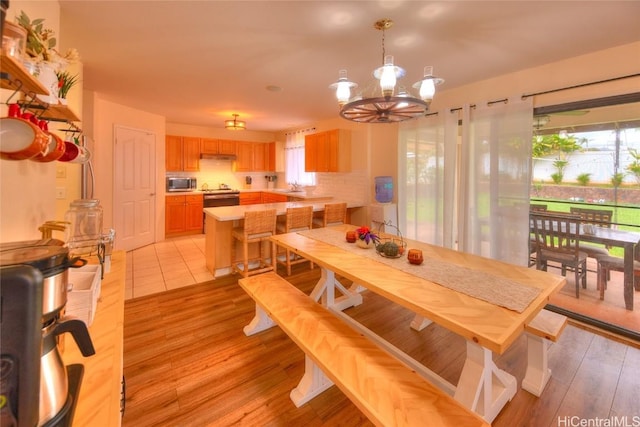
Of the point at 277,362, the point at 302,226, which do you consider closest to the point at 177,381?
the point at 277,362

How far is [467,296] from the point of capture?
1.46m

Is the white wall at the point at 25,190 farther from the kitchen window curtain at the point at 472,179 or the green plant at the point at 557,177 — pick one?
the green plant at the point at 557,177

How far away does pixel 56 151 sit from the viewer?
1.20m

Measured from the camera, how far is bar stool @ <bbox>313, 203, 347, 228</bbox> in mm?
4076

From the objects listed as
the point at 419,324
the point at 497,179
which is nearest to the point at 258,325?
the point at 419,324

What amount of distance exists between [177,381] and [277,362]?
0.68m

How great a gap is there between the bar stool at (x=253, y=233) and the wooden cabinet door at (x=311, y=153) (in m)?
2.06

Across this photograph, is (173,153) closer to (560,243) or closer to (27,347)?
(27,347)

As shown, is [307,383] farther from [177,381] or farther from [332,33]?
[332,33]

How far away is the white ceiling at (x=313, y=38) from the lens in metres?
1.86

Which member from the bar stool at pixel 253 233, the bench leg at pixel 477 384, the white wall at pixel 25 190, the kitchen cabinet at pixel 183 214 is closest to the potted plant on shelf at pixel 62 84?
the white wall at pixel 25 190

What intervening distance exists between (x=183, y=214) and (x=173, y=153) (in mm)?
1345

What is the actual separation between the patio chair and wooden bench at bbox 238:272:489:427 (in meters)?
2.54

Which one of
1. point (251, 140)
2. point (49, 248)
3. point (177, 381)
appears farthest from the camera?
point (251, 140)
